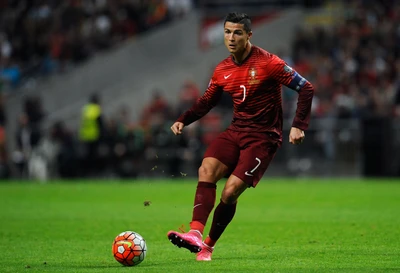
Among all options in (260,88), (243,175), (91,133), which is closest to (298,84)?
(260,88)

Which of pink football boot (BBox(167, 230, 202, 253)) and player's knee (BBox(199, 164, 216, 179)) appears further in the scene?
player's knee (BBox(199, 164, 216, 179))

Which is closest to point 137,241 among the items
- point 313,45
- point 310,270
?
point 310,270

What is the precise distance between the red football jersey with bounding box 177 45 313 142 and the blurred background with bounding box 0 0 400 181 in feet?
51.2

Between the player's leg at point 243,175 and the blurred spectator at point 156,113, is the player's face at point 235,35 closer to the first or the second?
the player's leg at point 243,175

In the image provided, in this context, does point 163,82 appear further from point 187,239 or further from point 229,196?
point 187,239

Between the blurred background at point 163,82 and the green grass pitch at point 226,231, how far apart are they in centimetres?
Result: 280

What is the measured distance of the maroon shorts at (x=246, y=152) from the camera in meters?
8.96

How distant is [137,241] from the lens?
8680mm

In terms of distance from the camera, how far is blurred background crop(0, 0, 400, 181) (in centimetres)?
2583

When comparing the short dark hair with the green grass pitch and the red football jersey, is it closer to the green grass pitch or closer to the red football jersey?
the red football jersey

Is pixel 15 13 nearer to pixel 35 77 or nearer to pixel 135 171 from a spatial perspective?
pixel 35 77

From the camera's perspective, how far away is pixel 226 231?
1262cm

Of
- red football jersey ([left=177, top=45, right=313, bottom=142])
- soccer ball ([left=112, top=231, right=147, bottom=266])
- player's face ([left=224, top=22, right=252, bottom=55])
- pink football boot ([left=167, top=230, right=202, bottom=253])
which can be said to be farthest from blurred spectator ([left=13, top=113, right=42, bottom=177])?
pink football boot ([left=167, top=230, right=202, bottom=253])

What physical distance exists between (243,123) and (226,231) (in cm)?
366
